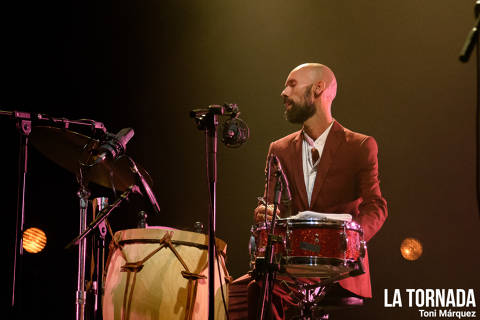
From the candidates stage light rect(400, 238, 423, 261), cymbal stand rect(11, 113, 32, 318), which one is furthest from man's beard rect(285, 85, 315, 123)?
cymbal stand rect(11, 113, 32, 318)

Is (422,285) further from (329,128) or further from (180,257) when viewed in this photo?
(180,257)

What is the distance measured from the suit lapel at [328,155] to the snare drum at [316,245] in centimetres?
87

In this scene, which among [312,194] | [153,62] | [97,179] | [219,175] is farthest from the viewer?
[153,62]

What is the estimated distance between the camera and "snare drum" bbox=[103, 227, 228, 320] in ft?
9.76

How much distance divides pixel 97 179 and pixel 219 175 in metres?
1.33

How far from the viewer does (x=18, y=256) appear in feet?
11.3

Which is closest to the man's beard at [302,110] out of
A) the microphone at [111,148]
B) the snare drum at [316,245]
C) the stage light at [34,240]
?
the snare drum at [316,245]

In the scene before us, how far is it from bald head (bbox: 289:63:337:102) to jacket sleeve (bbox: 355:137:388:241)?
1.46 feet

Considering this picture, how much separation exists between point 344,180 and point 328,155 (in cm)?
21

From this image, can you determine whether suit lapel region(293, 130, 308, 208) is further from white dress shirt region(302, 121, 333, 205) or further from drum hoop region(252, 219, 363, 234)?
drum hoop region(252, 219, 363, 234)

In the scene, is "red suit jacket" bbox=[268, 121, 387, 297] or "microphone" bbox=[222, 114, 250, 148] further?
"red suit jacket" bbox=[268, 121, 387, 297]

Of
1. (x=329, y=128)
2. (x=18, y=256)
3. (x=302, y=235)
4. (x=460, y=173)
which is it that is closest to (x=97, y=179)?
(x=18, y=256)

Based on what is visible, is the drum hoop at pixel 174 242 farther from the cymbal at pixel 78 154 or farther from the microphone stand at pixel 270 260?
the microphone stand at pixel 270 260

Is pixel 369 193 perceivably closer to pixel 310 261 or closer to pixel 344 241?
pixel 344 241
